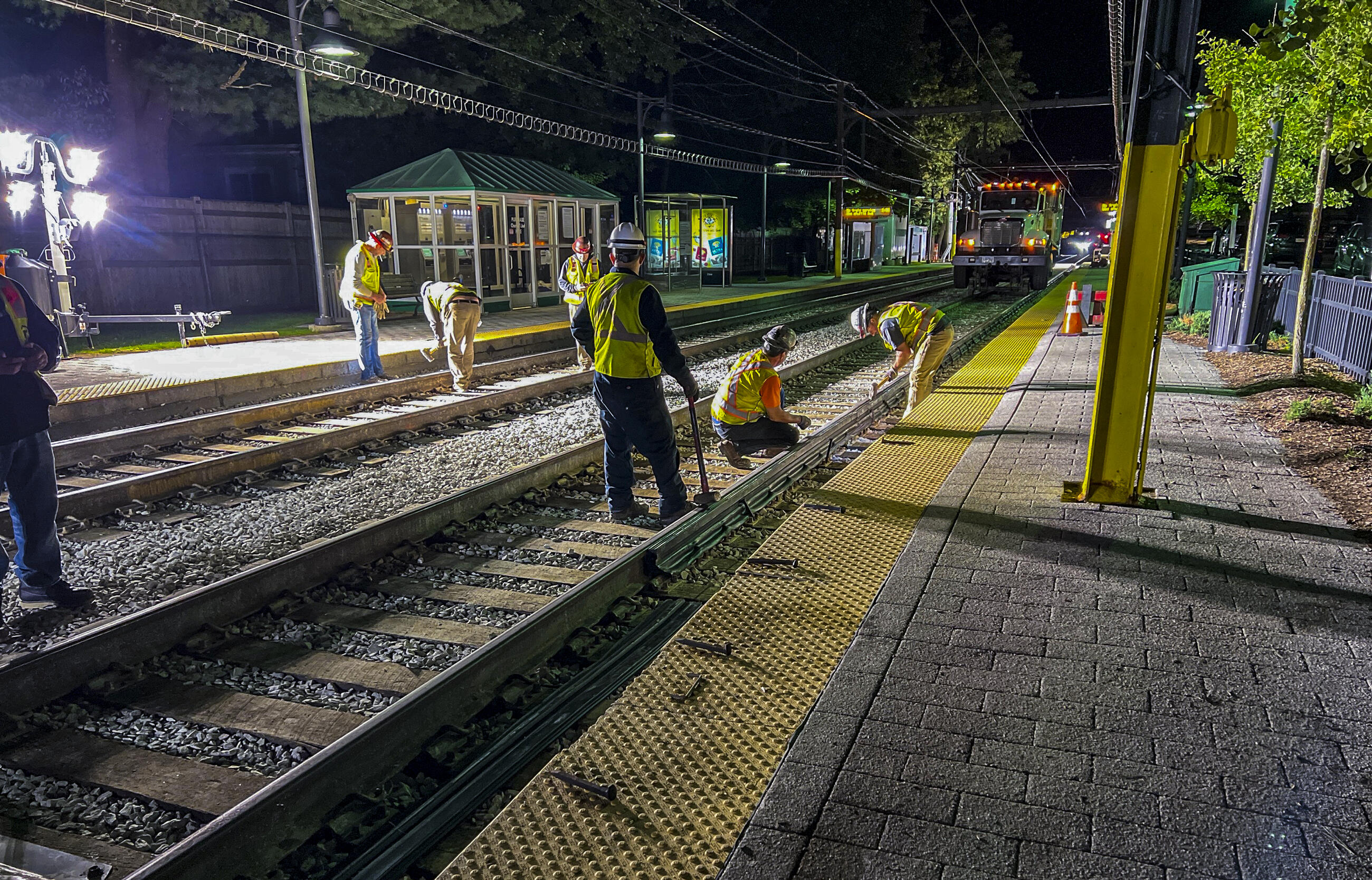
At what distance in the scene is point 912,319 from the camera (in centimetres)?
909

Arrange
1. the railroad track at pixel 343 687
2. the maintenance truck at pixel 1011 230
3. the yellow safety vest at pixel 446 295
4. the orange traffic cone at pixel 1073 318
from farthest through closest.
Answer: the maintenance truck at pixel 1011 230 < the orange traffic cone at pixel 1073 318 < the yellow safety vest at pixel 446 295 < the railroad track at pixel 343 687

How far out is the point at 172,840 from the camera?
10.2 ft

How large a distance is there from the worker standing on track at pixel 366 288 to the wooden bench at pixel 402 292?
864cm

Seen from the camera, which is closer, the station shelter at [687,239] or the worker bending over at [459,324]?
the worker bending over at [459,324]

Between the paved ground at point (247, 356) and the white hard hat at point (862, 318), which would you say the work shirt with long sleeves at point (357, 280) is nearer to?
the paved ground at point (247, 356)

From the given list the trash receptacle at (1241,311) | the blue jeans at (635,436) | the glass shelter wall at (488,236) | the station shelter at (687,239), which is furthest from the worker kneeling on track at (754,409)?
the station shelter at (687,239)

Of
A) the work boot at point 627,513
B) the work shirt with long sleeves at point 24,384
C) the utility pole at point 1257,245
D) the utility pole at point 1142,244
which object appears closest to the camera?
the work shirt with long sleeves at point 24,384

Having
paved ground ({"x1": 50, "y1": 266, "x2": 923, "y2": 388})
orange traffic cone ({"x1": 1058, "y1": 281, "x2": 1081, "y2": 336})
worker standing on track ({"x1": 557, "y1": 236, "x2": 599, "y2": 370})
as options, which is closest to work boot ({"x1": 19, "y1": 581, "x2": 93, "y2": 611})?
paved ground ({"x1": 50, "y1": 266, "x2": 923, "y2": 388})

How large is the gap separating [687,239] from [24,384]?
3010 centimetres

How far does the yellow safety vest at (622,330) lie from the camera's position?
5.95m

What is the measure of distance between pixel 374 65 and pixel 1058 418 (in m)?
21.3

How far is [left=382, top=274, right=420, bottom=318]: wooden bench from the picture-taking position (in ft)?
67.5

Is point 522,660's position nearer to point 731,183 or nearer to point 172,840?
point 172,840

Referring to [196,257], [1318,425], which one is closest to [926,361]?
[1318,425]
